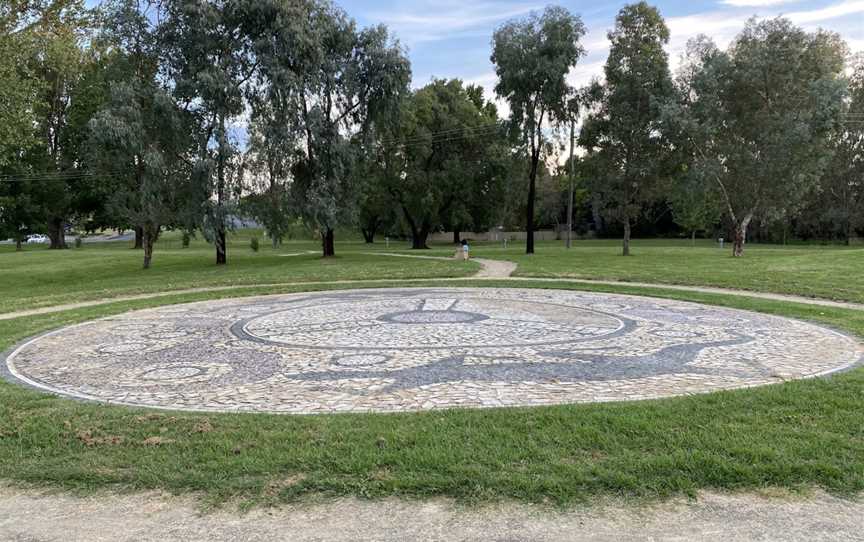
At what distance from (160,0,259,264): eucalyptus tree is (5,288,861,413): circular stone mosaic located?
14548 millimetres

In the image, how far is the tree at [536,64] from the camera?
1205 inches

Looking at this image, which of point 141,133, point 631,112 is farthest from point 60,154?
point 631,112

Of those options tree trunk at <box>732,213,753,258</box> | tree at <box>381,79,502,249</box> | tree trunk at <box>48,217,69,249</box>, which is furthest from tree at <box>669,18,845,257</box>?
tree trunk at <box>48,217,69,249</box>

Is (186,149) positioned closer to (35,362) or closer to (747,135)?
(35,362)

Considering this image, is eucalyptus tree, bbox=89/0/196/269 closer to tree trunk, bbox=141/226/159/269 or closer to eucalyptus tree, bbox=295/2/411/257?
tree trunk, bbox=141/226/159/269

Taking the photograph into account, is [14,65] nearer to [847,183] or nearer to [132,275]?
[132,275]

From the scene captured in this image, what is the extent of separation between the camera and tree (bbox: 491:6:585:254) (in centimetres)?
3061

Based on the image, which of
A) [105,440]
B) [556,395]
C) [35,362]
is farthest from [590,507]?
[35,362]

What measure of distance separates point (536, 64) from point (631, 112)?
571 cm

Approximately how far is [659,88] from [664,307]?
2292 centimetres

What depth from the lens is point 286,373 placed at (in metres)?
6.61

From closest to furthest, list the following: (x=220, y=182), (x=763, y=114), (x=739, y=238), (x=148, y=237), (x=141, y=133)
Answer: (x=141, y=133) < (x=220, y=182) < (x=148, y=237) < (x=763, y=114) < (x=739, y=238)

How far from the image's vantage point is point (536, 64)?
30594 mm

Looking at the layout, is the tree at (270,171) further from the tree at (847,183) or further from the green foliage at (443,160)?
the tree at (847,183)
